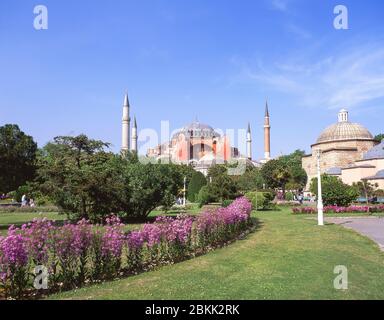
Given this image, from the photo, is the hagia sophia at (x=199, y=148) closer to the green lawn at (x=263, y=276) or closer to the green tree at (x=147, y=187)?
the green tree at (x=147, y=187)

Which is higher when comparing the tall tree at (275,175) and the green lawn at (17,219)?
the tall tree at (275,175)

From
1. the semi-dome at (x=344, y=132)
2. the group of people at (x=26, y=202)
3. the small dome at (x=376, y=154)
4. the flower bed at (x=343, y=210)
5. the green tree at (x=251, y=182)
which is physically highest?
the semi-dome at (x=344, y=132)

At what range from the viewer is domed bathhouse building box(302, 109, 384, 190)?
4638 centimetres

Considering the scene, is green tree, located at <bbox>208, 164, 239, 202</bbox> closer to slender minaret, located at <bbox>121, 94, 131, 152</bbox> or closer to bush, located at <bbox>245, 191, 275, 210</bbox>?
bush, located at <bbox>245, 191, 275, 210</bbox>

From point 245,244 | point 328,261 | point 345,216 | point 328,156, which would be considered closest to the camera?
point 328,261

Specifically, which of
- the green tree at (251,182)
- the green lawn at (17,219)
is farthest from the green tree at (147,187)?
the green tree at (251,182)

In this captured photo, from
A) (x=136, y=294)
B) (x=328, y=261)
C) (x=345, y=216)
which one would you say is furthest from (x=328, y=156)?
(x=136, y=294)

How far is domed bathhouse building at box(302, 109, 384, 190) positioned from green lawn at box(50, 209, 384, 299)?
36.5m

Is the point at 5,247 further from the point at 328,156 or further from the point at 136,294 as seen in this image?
the point at 328,156

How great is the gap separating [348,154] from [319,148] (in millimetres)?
43489

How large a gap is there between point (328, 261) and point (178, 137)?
8365cm

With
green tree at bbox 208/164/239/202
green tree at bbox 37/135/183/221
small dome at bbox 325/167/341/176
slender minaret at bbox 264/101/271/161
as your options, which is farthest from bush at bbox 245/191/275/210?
slender minaret at bbox 264/101/271/161

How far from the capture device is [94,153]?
642 inches

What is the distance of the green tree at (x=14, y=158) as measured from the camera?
53.2ft
